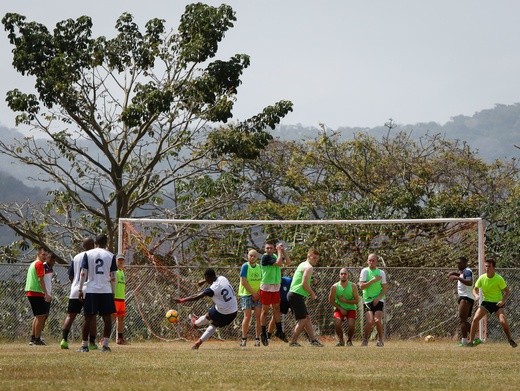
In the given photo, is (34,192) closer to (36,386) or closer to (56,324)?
(56,324)

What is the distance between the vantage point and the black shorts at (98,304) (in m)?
19.2

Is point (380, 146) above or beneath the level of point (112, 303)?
above

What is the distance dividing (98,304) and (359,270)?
33.1ft

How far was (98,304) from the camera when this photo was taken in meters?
19.3

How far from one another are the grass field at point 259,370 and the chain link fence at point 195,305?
8.00 meters

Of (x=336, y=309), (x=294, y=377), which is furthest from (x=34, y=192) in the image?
(x=294, y=377)

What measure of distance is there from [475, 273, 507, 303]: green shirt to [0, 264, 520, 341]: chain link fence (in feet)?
16.8

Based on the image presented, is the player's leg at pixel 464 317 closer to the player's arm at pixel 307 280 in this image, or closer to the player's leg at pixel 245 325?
the player's arm at pixel 307 280

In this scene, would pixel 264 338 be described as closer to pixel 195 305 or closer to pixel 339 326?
pixel 339 326

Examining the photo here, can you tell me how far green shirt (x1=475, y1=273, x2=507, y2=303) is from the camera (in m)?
22.5

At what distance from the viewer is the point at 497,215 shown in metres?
35.2

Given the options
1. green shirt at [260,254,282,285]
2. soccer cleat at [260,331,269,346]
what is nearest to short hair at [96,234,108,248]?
green shirt at [260,254,282,285]

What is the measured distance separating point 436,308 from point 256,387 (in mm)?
16134

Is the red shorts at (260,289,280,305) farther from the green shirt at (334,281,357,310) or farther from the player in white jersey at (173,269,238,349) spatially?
the player in white jersey at (173,269,238,349)
